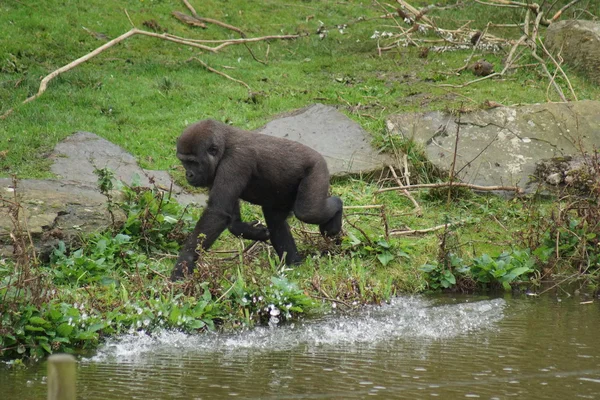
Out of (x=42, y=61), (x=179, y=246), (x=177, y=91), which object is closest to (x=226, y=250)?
(x=179, y=246)

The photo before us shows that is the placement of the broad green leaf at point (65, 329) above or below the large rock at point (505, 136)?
below

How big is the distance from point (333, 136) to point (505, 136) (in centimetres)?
193

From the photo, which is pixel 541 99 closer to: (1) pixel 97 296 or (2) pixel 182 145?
(2) pixel 182 145

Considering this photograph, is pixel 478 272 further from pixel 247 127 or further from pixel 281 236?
pixel 247 127

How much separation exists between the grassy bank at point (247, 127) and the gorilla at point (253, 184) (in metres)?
0.24

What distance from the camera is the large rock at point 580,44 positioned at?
12234 millimetres

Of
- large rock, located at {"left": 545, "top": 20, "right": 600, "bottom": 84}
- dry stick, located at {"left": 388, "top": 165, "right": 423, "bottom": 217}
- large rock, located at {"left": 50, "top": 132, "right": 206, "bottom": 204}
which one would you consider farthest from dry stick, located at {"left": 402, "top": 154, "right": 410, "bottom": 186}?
large rock, located at {"left": 545, "top": 20, "right": 600, "bottom": 84}

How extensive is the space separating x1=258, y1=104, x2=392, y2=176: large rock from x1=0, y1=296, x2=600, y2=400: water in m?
3.07

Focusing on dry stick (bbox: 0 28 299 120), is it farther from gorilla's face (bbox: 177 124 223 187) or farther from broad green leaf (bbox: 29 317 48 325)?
broad green leaf (bbox: 29 317 48 325)

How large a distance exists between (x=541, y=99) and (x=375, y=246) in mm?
4776

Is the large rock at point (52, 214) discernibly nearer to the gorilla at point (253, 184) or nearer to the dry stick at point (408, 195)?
the gorilla at point (253, 184)

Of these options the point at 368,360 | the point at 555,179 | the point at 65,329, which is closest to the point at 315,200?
the point at 368,360

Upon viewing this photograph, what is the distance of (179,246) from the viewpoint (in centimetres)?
747

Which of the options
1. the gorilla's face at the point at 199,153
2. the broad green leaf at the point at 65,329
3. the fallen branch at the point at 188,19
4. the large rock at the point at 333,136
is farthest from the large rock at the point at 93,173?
the fallen branch at the point at 188,19
